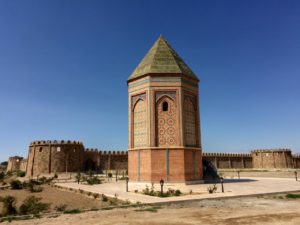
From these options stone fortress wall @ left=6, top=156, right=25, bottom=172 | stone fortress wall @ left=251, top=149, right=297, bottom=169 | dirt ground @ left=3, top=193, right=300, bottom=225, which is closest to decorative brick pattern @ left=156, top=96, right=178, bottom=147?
dirt ground @ left=3, top=193, right=300, bottom=225

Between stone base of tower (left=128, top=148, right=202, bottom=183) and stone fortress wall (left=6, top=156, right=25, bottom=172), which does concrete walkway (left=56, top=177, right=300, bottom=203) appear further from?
stone fortress wall (left=6, top=156, right=25, bottom=172)

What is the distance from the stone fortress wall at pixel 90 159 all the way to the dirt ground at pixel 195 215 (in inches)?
1212

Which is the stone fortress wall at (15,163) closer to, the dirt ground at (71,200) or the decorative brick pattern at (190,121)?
the dirt ground at (71,200)

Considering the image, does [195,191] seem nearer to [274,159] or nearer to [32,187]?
[32,187]

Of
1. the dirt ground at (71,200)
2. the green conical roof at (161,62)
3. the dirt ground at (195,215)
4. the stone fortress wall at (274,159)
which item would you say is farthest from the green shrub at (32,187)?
the stone fortress wall at (274,159)

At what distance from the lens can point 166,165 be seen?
1711 centimetres

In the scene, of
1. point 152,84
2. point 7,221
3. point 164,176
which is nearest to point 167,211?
point 7,221

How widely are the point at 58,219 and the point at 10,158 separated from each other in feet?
188

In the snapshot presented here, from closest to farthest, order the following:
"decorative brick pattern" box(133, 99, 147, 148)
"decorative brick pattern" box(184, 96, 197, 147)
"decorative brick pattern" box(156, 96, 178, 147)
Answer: "decorative brick pattern" box(156, 96, 178, 147)
"decorative brick pattern" box(133, 99, 147, 148)
"decorative brick pattern" box(184, 96, 197, 147)

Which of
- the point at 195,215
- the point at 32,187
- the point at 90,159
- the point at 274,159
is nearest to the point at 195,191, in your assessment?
the point at 195,215

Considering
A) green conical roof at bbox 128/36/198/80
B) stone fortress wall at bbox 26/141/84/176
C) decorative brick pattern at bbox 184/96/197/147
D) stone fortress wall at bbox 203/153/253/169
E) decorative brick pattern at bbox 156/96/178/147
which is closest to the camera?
decorative brick pattern at bbox 156/96/178/147

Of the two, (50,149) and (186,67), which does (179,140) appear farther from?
(50,149)

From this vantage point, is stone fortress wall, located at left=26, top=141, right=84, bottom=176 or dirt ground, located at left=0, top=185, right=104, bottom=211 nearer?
dirt ground, located at left=0, top=185, right=104, bottom=211

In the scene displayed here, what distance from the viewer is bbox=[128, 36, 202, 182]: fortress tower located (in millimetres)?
17219
